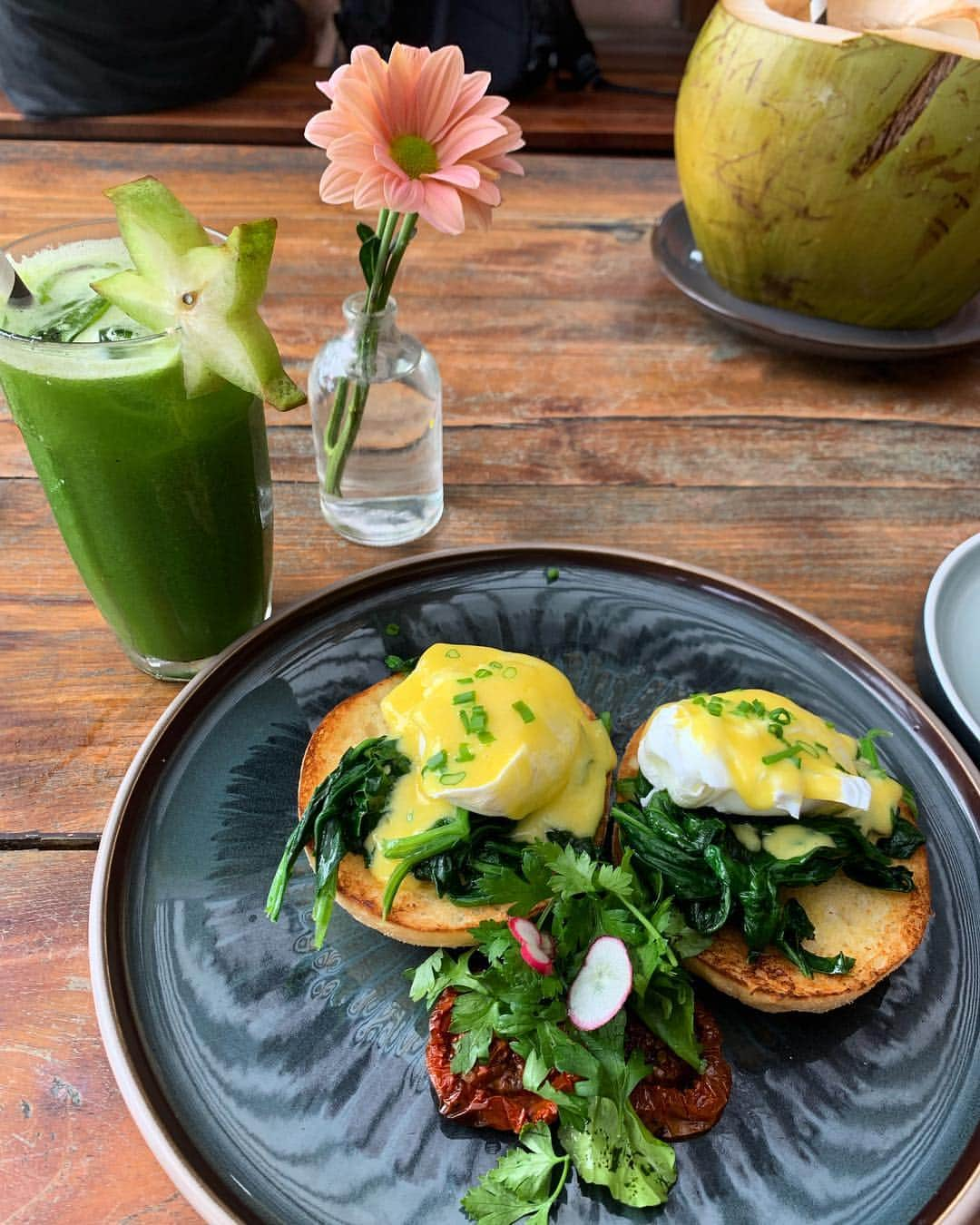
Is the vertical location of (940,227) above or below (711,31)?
below

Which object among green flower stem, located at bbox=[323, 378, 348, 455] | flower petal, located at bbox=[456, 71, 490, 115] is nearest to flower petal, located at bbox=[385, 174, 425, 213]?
flower petal, located at bbox=[456, 71, 490, 115]

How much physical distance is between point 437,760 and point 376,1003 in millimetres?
270

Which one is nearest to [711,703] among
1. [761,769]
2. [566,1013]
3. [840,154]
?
[761,769]

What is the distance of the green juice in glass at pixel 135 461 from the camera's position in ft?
3.76

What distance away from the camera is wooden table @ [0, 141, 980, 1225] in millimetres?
1076

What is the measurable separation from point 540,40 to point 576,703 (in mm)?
3025

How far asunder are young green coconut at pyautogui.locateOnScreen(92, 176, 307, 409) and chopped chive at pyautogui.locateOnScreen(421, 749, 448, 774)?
17.5 inches

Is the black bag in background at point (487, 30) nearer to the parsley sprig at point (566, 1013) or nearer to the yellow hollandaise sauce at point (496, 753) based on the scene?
the yellow hollandaise sauce at point (496, 753)

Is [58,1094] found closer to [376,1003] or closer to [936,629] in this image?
[376,1003]

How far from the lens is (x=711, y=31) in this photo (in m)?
1.90

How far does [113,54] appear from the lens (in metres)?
3.23

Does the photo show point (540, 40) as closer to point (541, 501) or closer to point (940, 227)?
point (940, 227)

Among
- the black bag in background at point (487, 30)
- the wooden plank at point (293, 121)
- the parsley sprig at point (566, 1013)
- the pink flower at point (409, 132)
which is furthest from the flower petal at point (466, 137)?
the black bag in background at point (487, 30)

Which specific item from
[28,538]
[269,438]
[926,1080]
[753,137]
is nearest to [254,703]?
[28,538]
